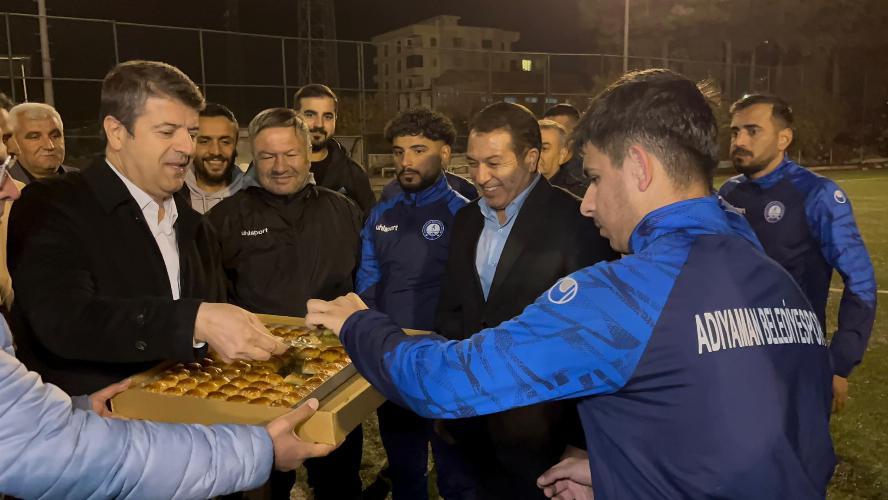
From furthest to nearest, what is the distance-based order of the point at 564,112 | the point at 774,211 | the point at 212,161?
the point at 564,112
the point at 212,161
the point at 774,211

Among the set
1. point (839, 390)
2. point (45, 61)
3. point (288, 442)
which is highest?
point (45, 61)

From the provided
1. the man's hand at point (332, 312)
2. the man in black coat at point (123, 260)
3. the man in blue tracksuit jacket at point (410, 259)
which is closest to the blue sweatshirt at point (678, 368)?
the man's hand at point (332, 312)

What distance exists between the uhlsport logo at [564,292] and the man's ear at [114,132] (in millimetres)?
1770

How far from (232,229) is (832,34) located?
44.0m

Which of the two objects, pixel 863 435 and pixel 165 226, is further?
pixel 863 435

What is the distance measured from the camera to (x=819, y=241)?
3.91m

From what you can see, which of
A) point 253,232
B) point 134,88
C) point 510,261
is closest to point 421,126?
point 253,232

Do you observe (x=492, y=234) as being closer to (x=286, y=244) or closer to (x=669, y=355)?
(x=286, y=244)

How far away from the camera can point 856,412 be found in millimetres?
5418

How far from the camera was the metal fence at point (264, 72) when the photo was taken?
1761cm

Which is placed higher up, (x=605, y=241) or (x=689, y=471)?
(x=605, y=241)

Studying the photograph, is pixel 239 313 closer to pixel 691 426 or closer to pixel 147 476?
pixel 147 476

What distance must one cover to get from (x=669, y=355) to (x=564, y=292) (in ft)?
0.84

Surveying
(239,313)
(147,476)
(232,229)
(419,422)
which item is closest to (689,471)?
(147,476)
